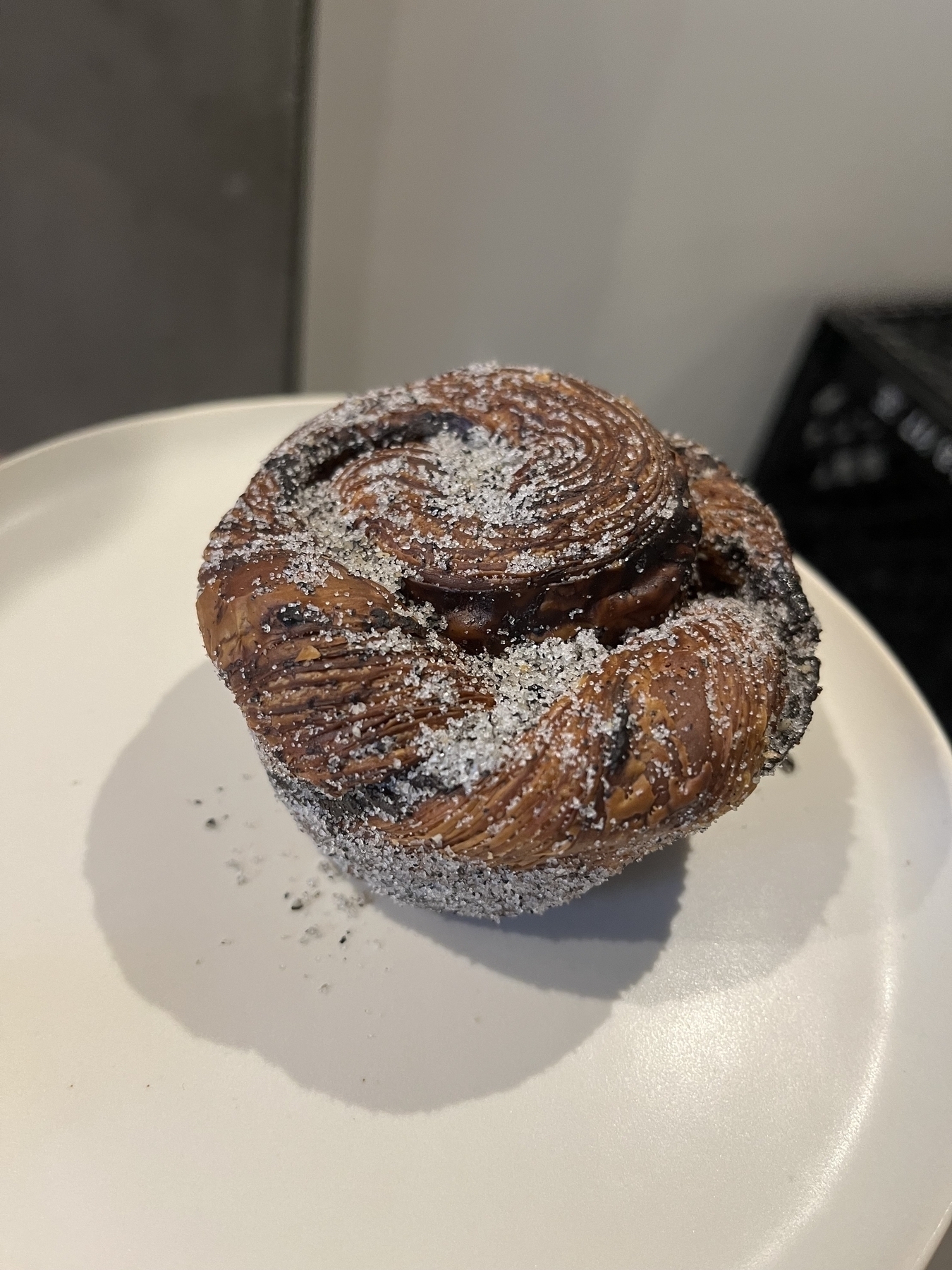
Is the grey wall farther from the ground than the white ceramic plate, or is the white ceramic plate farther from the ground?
the grey wall

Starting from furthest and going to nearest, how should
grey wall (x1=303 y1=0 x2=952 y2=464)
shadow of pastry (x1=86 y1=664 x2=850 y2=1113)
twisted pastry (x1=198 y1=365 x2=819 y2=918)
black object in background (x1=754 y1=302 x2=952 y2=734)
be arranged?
black object in background (x1=754 y1=302 x2=952 y2=734)
grey wall (x1=303 y1=0 x2=952 y2=464)
shadow of pastry (x1=86 y1=664 x2=850 y2=1113)
twisted pastry (x1=198 y1=365 x2=819 y2=918)

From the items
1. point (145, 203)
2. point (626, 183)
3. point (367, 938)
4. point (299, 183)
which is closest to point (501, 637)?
point (367, 938)

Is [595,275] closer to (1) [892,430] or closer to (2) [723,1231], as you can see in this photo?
(1) [892,430]

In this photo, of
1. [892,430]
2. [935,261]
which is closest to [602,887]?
[892,430]

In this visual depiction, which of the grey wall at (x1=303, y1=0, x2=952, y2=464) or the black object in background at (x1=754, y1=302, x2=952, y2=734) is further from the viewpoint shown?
the black object in background at (x1=754, y1=302, x2=952, y2=734)

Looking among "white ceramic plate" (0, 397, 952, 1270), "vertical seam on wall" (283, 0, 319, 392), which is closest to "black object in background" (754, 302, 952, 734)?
"white ceramic plate" (0, 397, 952, 1270)

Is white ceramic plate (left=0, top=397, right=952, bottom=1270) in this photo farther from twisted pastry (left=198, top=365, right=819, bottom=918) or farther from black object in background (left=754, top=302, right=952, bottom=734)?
black object in background (left=754, top=302, right=952, bottom=734)

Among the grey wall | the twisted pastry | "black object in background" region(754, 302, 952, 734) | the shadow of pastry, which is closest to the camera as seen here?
the twisted pastry
